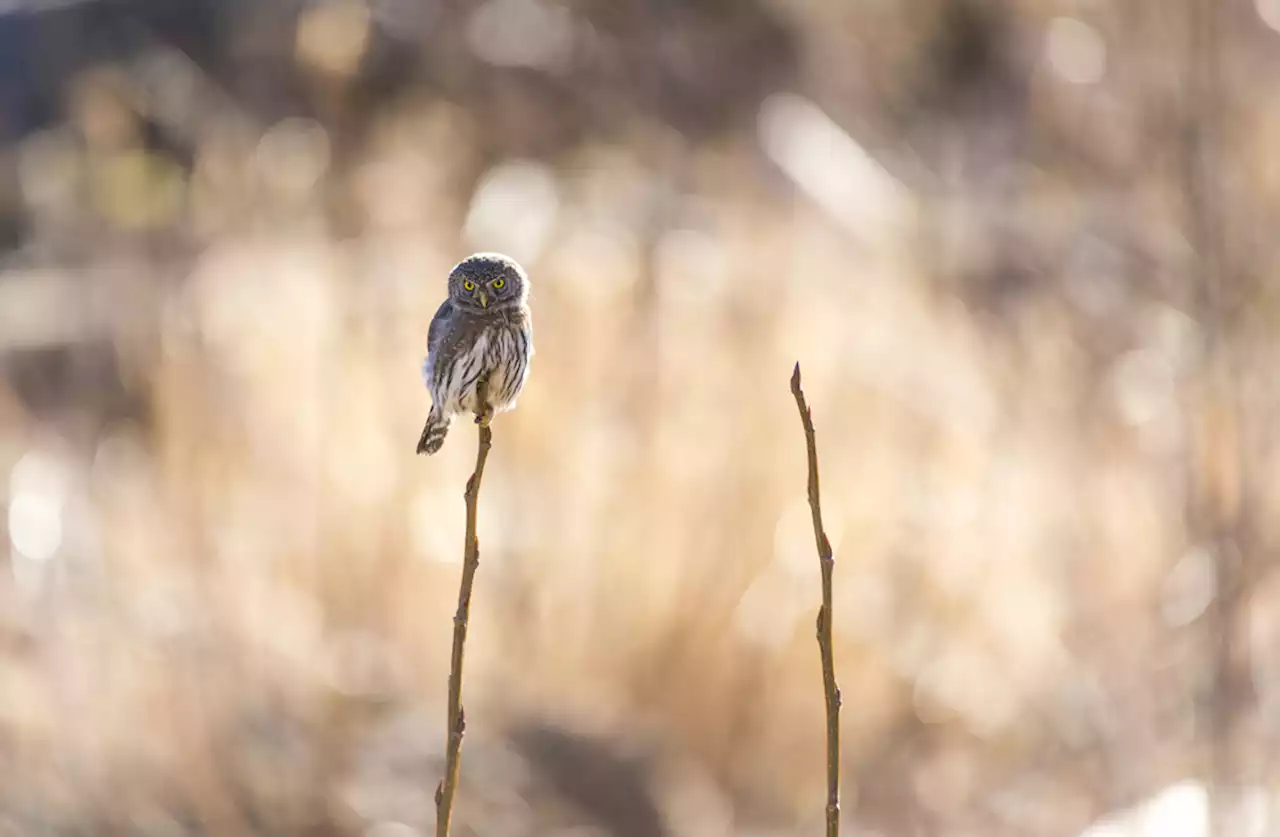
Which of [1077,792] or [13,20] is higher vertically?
[13,20]

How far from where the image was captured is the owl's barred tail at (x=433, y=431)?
1335 millimetres

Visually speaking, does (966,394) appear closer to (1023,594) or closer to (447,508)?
(1023,594)

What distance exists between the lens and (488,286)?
48.5 inches

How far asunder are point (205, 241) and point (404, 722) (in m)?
1.67

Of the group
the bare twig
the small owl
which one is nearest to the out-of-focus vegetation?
the small owl

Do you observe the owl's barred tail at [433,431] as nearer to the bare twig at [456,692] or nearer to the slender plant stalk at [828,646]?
the bare twig at [456,692]

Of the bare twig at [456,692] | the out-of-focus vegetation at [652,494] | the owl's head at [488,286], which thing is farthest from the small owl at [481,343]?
the out-of-focus vegetation at [652,494]

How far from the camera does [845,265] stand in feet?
12.2

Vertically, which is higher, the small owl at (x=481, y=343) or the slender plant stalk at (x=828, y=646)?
the small owl at (x=481, y=343)

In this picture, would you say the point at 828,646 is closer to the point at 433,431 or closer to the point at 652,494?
the point at 433,431

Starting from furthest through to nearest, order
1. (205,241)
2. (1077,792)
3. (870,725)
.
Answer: (205,241) → (870,725) → (1077,792)

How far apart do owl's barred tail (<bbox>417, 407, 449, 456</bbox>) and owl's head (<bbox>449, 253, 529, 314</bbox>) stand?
0.13 m

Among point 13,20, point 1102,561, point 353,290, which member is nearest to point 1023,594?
point 1102,561

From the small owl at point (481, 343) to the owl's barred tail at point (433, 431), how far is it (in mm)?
34
